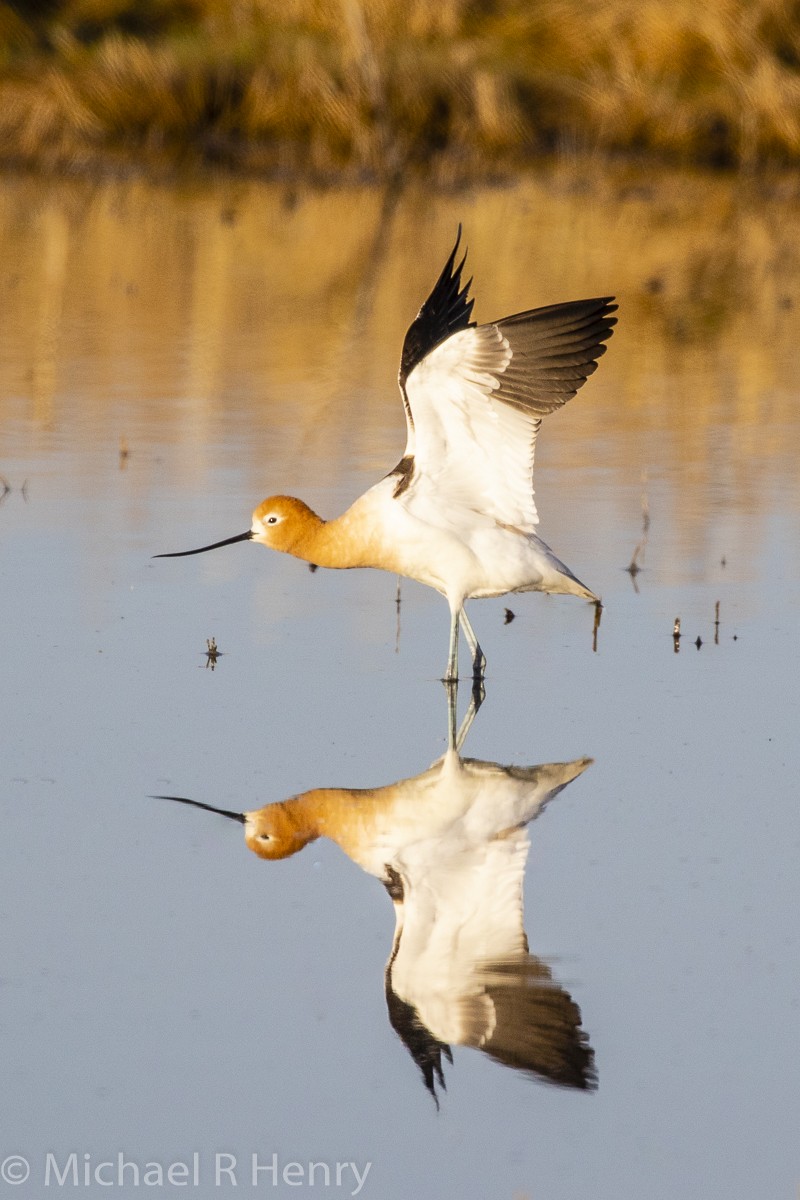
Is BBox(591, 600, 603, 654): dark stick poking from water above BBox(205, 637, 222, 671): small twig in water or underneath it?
above

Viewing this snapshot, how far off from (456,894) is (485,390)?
229cm

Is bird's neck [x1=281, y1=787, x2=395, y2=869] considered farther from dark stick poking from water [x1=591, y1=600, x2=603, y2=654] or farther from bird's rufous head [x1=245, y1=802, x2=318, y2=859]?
dark stick poking from water [x1=591, y1=600, x2=603, y2=654]

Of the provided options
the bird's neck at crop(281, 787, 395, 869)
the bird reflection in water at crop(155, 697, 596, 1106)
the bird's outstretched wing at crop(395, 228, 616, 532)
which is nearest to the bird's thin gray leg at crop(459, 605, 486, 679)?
the bird's outstretched wing at crop(395, 228, 616, 532)

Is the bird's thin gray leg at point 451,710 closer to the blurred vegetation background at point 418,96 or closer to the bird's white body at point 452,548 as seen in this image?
the bird's white body at point 452,548

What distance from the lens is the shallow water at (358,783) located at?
156 inches

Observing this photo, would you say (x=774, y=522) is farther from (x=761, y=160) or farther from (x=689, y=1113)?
(x=761, y=160)

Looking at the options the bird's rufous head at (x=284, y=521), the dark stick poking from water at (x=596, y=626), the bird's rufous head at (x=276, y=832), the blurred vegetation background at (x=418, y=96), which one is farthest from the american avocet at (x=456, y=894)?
the blurred vegetation background at (x=418, y=96)

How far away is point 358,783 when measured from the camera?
572 centimetres

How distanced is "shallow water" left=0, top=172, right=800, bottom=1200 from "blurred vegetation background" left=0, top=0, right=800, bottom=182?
937 centimetres

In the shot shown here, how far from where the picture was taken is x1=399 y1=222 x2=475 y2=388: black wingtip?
21.8 ft

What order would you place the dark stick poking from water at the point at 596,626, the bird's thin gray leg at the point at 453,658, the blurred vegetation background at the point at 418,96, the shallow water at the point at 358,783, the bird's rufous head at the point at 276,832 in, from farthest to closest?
1. the blurred vegetation background at the point at 418,96
2. the dark stick poking from water at the point at 596,626
3. the bird's thin gray leg at the point at 453,658
4. the bird's rufous head at the point at 276,832
5. the shallow water at the point at 358,783

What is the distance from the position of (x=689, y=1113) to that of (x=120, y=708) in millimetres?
2824

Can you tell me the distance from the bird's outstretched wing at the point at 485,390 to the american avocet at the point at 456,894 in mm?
1210

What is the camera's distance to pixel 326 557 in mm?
7125
